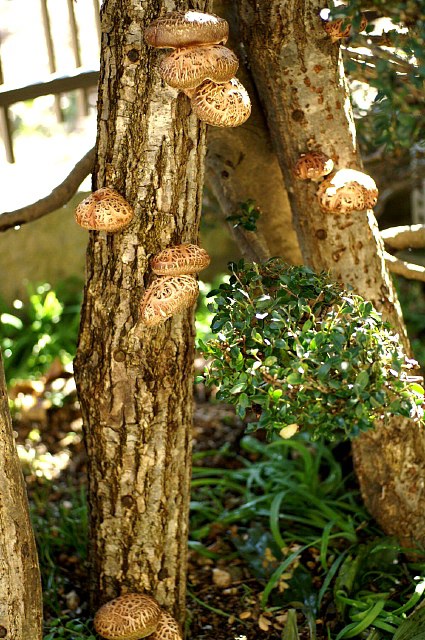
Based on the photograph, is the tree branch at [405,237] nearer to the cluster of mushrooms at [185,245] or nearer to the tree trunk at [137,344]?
the cluster of mushrooms at [185,245]

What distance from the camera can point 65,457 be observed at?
4059 millimetres

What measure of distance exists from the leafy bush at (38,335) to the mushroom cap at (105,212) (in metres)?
2.49

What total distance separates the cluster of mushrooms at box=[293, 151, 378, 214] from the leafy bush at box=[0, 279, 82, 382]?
8.19 ft

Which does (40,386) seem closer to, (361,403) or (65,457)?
(65,457)

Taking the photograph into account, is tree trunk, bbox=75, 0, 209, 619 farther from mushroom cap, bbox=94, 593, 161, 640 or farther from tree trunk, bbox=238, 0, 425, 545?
tree trunk, bbox=238, 0, 425, 545

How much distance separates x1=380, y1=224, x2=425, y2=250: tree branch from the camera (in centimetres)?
299

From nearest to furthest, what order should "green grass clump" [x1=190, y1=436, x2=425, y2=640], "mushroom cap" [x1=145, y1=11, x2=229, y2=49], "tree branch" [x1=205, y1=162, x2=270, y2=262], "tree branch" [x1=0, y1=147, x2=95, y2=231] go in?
"mushroom cap" [x1=145, y1=11, x2=229, y2=49], "tree branch" [x1=0, y1=147, x2=95, y2=231], "green grass clump" [x1=190, y1=436, x2=425, y2=640], "tree branch" [x1=205, y1=162, x2=270, y2=262]

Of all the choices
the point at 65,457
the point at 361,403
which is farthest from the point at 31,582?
the point at 65,457

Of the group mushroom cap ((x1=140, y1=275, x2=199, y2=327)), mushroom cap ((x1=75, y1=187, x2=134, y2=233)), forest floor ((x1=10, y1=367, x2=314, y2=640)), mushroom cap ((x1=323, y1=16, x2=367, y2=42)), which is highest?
Answer: mushroom cap ((x1=323, y1=16, x2=367, y2=42))

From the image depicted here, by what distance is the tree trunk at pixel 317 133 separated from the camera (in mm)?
2465

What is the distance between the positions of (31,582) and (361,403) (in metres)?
1.09

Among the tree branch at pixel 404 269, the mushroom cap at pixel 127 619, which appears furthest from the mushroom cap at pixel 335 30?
the mushroom cap at pixel 127 619

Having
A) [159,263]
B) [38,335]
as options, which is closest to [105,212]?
[159,263]

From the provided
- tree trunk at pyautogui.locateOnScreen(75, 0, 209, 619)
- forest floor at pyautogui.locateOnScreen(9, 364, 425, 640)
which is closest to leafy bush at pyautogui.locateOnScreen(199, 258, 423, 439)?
tree trunk at pyautogui.locateOnScreen(75, 0, 209, 619)
